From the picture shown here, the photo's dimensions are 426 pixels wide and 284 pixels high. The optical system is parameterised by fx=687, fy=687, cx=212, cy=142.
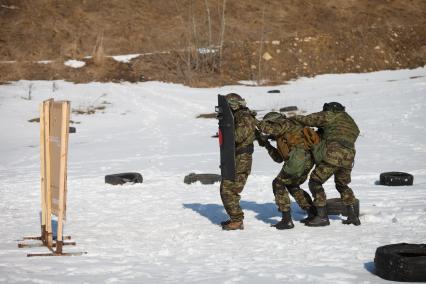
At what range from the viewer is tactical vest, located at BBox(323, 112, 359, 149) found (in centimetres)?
874

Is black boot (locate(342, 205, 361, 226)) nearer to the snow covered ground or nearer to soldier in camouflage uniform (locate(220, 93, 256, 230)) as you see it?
the snow covered ground

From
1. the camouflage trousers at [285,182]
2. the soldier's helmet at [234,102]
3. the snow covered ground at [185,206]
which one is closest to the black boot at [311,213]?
the snow covered ground at [185,206]

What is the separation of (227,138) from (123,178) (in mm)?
5351

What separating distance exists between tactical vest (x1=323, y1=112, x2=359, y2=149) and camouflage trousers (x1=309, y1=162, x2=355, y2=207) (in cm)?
34

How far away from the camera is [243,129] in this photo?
8.91 m

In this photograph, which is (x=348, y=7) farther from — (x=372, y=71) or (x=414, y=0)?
(x=372, y=71)

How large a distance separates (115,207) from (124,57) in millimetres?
27741

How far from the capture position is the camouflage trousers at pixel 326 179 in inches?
349

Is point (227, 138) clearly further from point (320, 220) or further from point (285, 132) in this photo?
point (320, 220)

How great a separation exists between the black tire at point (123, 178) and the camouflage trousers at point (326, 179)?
18.1 ft

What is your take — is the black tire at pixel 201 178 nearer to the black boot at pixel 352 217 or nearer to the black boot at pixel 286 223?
the black boot at pixel 286 223

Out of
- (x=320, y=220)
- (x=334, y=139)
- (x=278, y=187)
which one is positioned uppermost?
(x=334, y=139)

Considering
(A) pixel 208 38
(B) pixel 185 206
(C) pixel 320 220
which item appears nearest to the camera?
(C) pixel 320 220

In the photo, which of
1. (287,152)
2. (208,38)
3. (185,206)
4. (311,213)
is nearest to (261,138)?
(287,152)
